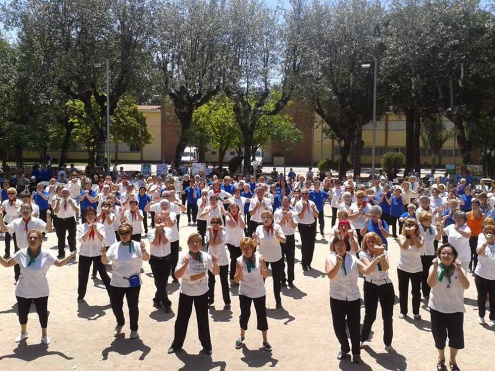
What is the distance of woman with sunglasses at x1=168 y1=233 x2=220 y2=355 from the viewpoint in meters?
6.13

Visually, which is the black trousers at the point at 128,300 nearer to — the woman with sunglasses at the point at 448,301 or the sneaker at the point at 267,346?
→ the sneaker at the point at 267,346

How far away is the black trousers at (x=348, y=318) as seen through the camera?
19.2 feet

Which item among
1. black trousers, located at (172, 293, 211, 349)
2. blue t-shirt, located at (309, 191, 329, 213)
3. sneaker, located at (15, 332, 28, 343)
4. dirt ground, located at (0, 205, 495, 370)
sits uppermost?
blue t-shirt, located at (309, 191, 329, 213)

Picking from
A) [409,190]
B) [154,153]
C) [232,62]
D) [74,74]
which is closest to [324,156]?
[154,153]

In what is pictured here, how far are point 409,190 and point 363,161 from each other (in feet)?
152

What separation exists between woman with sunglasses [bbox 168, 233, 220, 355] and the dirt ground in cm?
22

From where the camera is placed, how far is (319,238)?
47.2 feet

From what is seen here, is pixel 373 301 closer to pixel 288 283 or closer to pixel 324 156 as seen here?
pixel 288 283

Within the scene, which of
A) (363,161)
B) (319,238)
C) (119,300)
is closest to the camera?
(119,300)

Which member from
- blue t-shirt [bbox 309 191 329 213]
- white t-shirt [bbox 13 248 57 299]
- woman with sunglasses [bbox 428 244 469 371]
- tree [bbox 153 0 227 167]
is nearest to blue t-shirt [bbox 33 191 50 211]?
blue t-shirt [bbox 309 191 329 213]

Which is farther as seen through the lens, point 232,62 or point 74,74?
point 232,62

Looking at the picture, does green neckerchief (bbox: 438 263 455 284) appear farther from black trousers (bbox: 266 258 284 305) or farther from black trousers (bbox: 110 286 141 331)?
black trousers (bbox: 110 286 141 331)

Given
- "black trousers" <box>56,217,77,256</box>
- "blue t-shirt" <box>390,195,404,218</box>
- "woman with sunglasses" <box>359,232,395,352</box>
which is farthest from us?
"blue t-shirt" <box>390,195,404,218</box>

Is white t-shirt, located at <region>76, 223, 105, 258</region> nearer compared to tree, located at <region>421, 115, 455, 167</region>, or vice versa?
white t-shirt, located at <region>76, 223, 105, 258</region>
